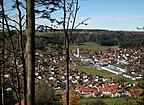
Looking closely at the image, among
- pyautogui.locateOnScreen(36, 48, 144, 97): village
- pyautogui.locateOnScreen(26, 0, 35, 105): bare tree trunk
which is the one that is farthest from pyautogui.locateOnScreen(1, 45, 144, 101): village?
pyautogui.locateOnScreen(26, 0, 35, 105): bare tree trunk

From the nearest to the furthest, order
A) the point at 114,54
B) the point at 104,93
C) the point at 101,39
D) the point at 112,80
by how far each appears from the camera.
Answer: the point at 104,93
the point at 112,80
the point at 114,54
the point at 101,39

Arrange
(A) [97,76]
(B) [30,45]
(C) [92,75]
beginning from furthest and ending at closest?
1. (C) [92,75]
2. (A) [97,76]
3. (B) [30,45]

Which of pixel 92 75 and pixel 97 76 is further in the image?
pixel 92 75

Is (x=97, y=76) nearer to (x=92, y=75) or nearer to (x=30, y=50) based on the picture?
(x=92, y=75)

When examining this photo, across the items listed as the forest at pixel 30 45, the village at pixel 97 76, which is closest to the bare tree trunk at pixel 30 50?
the forest at pixel 30 45

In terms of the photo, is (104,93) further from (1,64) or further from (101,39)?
(101,39)

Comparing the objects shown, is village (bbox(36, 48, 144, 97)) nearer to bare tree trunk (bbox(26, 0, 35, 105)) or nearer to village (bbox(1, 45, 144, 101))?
village (bbox(1, 45, 144, 101))

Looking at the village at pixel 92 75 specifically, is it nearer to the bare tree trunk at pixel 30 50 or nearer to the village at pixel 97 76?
the village at pixel 97 76

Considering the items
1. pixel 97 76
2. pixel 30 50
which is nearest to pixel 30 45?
pixel 30 50

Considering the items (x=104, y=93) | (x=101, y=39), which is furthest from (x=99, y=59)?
(x=104, y=93)

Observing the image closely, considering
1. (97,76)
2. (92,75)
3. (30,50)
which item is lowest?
(97,76)

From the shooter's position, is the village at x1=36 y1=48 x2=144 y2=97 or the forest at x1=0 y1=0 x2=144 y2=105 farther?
the village at x1=36 y1=48 x2=144 y2=97
